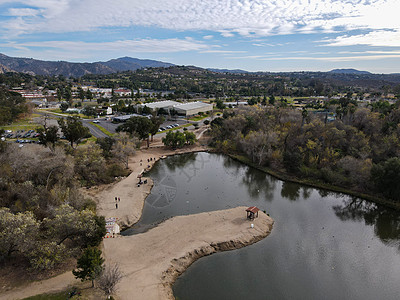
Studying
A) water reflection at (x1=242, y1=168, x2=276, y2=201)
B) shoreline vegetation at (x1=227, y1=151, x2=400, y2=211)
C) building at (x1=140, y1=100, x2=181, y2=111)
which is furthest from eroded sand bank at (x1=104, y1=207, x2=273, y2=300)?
building at (x1=140, y1=100, x2=181, y2=111)

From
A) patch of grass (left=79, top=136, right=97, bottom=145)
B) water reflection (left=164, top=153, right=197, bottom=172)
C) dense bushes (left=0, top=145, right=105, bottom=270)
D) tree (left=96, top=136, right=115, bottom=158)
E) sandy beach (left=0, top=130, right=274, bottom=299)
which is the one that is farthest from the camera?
patch of grass (left=79, top=136, right=97, bottom=145)

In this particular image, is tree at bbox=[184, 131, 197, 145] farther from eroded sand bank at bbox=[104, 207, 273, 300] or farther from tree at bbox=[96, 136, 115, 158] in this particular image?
eroded sand bank at bbox=[104, 207, 273, 300]

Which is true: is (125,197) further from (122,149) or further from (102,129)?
(102,129)

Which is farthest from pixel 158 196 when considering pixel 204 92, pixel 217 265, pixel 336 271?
pixel 204 92

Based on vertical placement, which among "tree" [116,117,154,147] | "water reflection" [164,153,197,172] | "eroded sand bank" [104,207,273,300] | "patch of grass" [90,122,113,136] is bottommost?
"eroded sand bank" [104,207,273,300]

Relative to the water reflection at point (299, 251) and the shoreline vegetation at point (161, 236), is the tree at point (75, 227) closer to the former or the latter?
the shoreline vegetation at point (161, 236)
